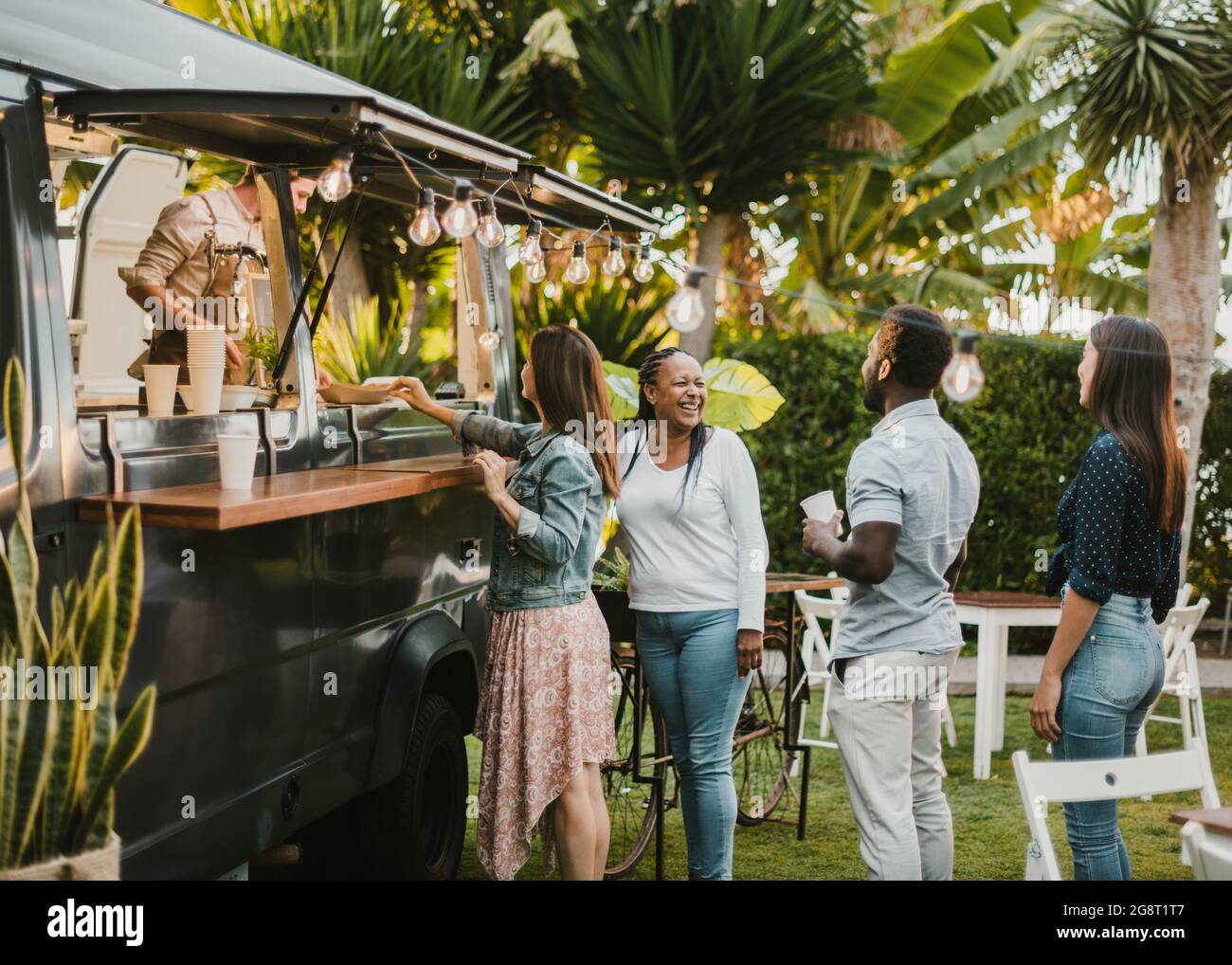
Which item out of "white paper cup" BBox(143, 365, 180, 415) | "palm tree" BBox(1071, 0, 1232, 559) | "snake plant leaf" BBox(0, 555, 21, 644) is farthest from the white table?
"snake plant leaf" BBox(0, 555, 21, 644)

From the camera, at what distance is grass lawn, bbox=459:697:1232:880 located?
18.2 ft

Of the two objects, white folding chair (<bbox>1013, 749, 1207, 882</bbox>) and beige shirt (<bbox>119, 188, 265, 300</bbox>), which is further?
beige shirt (<bbox>119, 188, 265, 300</bbox>)

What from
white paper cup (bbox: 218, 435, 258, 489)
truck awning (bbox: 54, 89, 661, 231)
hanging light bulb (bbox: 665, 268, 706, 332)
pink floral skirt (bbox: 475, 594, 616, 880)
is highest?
truck awning (bbox: 54, 89, 661, 231)

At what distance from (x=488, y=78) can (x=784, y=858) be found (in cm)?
857

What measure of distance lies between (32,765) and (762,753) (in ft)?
15.9

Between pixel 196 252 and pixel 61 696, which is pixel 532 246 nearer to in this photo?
pixel 196 252

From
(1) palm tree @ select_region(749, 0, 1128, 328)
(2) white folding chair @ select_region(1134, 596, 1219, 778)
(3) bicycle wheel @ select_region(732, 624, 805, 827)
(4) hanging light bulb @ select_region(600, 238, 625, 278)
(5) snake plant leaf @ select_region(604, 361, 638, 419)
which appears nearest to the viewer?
(4) hanging light bulb @ select_region(600, 238, 625, 278)

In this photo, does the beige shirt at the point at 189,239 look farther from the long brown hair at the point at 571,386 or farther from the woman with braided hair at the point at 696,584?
the woman with braided hair at the point at 696,584

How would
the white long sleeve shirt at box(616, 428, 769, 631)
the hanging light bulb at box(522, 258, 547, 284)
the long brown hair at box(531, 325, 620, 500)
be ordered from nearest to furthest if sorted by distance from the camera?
the long brown hair at box(531, 325, 620, 500)
the white long sleeve shirt at box(616, 428, 769, 631)
the hanging light bulb at box(522, 258, 547, 284)

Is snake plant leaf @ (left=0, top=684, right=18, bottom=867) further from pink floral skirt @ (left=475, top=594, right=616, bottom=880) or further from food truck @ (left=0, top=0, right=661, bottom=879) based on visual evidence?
pink floral skirt @ (left=475, top=594, right=616, bottom=880)

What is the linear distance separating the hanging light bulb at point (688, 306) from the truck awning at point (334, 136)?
71 cm

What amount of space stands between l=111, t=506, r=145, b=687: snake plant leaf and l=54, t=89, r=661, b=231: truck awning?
1011 mm
